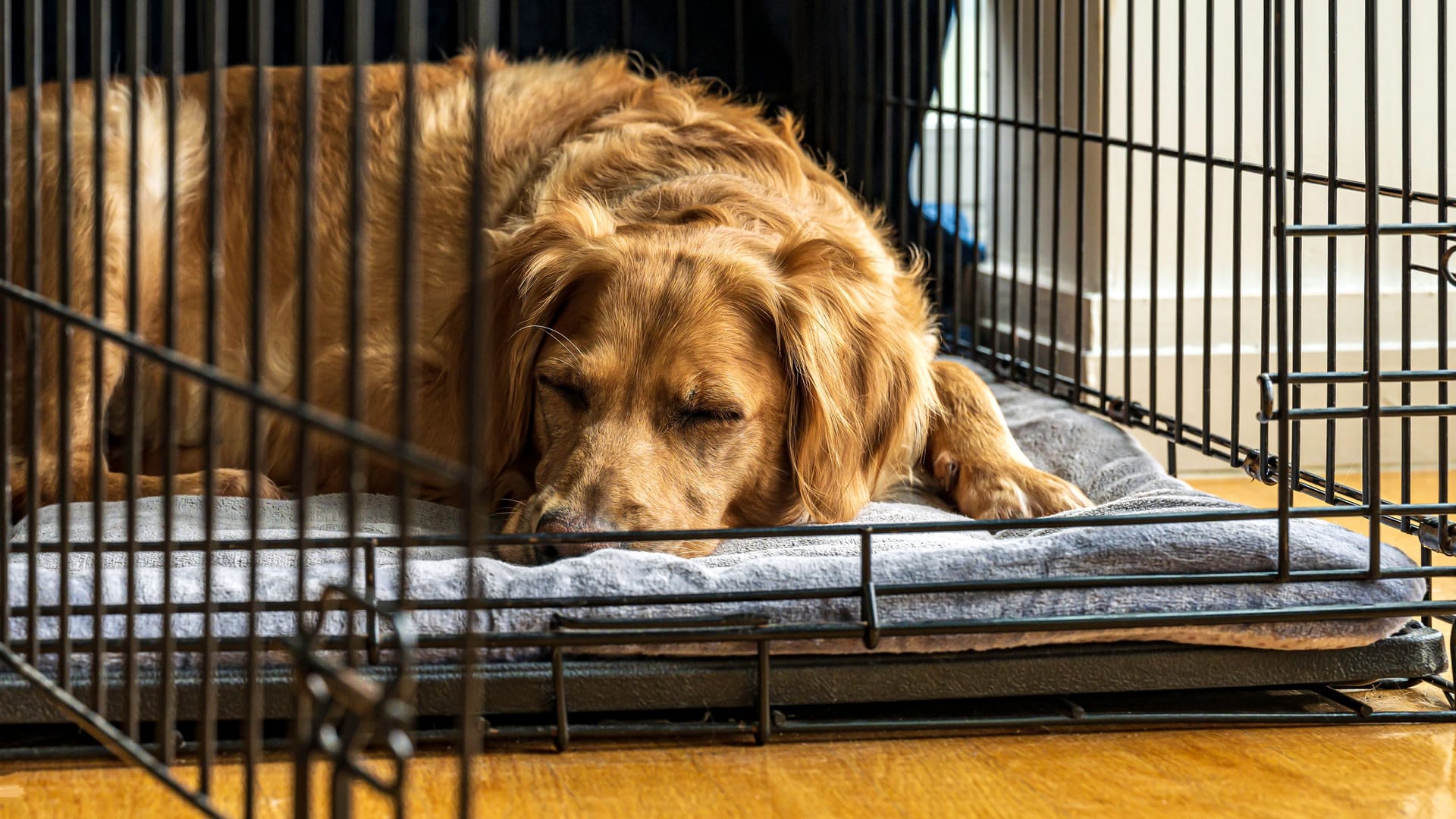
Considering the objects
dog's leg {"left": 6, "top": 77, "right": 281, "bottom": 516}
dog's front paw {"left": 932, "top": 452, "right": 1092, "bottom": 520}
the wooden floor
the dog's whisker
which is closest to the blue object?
dog's front paw {"left": 932, "top": 452, "right": 1092, "bottom": 520}

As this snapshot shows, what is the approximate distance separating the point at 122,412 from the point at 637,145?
97 cm

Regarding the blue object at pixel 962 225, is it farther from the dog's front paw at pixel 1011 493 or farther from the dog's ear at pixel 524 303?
the dog's ear at pixel 524 303

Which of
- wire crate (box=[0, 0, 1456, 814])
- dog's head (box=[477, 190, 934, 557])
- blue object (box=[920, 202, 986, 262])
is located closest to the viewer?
wire crate (box=[0, 0, 1456, 814])

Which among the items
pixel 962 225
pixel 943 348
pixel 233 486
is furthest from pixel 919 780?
pixel 962 225

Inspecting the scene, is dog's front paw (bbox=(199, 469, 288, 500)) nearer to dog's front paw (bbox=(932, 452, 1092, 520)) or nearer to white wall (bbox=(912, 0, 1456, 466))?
dog's front paw (bbox=(932, 452, 1092, 520))

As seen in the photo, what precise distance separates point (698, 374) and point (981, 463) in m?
0.52

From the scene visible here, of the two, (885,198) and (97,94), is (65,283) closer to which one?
(97,94)

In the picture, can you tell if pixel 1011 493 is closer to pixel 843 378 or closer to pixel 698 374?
pixel 843 378

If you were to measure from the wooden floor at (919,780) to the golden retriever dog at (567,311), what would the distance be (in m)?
0.35

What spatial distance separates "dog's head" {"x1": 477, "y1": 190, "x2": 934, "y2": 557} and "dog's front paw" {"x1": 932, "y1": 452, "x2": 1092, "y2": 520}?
0.34 feet

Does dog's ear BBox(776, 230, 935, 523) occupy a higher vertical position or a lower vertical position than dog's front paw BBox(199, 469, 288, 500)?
higher

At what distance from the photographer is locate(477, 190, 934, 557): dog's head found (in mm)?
1781

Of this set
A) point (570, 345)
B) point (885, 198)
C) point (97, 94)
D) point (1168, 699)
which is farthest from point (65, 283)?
point (885, 198)

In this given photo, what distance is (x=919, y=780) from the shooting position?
139 cm
